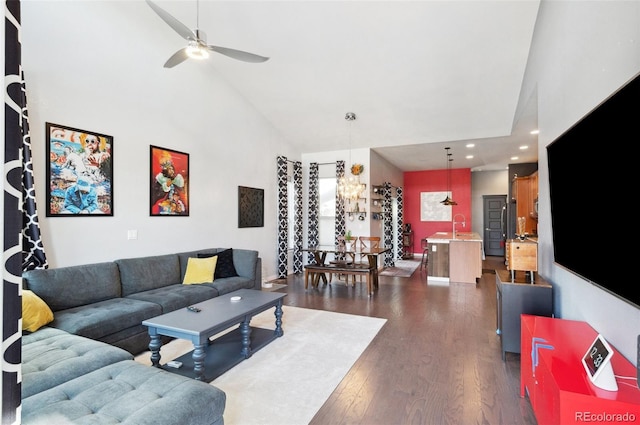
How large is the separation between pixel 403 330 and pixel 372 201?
4.42 meters

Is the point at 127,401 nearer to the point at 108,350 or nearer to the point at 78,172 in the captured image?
the point at 108,350

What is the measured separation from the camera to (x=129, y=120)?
13.8 feet

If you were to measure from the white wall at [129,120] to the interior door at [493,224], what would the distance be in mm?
8467

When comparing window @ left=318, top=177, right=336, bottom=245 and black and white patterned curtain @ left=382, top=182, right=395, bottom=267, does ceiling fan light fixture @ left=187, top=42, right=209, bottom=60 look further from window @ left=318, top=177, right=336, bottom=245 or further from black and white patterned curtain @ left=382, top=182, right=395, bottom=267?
black and white patterned curtain @ left=382, top=182, right=395, bottom=267

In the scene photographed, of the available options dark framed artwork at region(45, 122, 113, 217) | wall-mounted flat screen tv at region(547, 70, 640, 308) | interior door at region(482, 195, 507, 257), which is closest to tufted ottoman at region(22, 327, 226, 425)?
dark framed artwork at region(45, 122, 113, 217)

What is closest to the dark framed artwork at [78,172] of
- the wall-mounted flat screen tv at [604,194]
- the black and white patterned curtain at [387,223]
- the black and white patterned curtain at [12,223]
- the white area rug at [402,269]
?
the black and white patterned curtain at [12,223]

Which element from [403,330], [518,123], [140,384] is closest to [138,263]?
[140,384]

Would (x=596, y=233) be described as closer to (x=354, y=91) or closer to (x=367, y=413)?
(x=367, y=413)

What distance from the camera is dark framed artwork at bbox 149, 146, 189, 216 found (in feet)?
14.7

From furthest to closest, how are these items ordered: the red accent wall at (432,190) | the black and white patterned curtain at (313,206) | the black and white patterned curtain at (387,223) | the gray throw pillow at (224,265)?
the red accent wall at (432,190)
the black and white patterned curtain at (387,223)
the black and white patterned curtain at (313,206)
the gray throw pillow at (224,265)

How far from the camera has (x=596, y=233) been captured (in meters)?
1.56

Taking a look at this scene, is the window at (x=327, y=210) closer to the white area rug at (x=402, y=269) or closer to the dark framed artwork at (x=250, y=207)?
the white area rug at (x=402, y=269)

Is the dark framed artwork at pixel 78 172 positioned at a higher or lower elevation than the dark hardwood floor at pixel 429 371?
higher

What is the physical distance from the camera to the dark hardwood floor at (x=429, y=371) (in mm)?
2227
